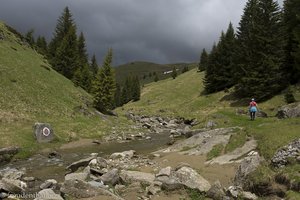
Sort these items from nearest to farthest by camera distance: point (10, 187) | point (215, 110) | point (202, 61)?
point (10, 187) < point (215, 110) < point (202, 61)

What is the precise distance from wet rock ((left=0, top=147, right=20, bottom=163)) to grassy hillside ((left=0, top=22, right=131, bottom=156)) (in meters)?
1.72

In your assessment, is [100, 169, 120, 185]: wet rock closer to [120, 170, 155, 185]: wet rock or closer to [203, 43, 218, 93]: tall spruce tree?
[120, 170, 155, 185]: wet rock

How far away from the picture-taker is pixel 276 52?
6481cm

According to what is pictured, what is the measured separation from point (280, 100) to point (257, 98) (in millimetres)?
5588

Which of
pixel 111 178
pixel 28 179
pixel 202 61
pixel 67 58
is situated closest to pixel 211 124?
pixel 111 178

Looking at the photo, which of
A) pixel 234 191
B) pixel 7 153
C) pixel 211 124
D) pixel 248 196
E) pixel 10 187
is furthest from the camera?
pixel 211 124

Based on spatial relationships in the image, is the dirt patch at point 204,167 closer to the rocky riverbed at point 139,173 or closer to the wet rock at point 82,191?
the rocky riverbed at point 139,173

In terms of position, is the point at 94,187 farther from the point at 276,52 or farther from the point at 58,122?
the point at 276,52

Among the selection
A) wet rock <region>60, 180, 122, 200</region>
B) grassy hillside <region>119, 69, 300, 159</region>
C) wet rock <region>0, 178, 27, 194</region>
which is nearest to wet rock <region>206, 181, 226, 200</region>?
wet rock <region>60, 180, 122, 200</region>

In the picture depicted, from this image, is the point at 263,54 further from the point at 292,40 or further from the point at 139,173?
the point at 139,173

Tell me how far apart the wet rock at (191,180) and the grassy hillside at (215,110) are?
17.0ft

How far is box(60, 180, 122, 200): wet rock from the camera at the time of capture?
17.7 metres

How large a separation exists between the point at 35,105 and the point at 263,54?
4183cm

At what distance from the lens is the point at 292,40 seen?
67.1 m
